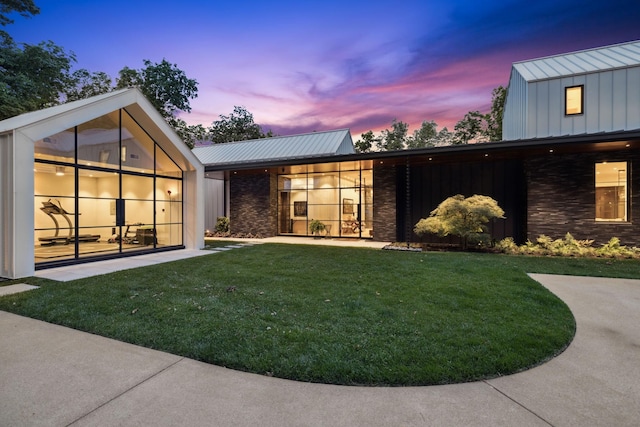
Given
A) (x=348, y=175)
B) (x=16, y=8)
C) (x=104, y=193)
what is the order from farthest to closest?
(x=16, y=8), (x=348, y=175), (x=104, y=193)

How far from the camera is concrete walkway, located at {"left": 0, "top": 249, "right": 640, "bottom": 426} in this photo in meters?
2.12

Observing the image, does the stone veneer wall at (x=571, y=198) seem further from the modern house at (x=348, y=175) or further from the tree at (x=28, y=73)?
the tree at (x=28, y=73)

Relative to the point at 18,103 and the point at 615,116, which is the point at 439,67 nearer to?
the point at 615,116

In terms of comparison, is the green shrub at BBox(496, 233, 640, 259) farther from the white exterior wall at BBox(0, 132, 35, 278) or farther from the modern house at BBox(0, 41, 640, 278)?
the white exterior wall at BBox(0, 132, 35, 278)

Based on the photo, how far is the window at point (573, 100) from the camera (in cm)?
1230

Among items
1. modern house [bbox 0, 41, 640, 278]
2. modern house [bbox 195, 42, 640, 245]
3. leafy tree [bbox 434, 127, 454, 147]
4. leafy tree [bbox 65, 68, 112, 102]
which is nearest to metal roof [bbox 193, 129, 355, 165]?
modern house [bbox 195, 42, 640, 245]

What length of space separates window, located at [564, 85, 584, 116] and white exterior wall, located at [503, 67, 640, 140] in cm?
A: 12

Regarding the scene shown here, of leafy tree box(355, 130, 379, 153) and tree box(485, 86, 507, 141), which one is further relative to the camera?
leafy tree box(355, 130, 379, 153)

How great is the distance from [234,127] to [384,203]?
99.8 ft

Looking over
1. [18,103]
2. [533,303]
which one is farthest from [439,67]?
[18,103]

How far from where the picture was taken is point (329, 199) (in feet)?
53.7

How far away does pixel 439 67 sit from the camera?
16203mm

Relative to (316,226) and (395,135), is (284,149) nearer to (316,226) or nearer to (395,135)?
(316,226)

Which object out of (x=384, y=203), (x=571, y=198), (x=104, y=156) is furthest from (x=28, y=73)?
(x=571, y=198)
